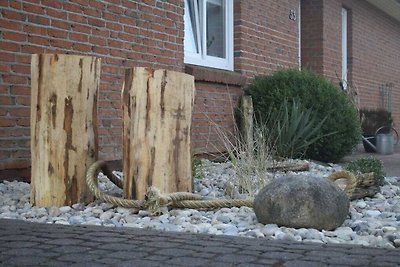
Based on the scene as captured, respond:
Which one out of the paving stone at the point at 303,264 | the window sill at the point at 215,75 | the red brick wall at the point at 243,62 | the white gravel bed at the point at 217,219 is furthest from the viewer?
the red brick wall at the point at 243,62

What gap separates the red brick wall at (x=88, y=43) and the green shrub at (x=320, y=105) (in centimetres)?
157

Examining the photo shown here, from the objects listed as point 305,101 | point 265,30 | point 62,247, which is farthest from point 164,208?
point 265,30

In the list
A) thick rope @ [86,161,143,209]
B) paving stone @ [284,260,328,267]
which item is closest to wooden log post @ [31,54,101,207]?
thick rope @ [86,161,143,209]

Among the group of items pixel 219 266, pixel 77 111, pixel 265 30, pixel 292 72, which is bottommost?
pixel 219 266

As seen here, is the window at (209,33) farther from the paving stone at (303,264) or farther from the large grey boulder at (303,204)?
the paving stone at (303,264)

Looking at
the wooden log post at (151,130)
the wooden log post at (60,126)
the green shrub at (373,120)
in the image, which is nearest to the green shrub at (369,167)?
the wooden log post at (151,130)

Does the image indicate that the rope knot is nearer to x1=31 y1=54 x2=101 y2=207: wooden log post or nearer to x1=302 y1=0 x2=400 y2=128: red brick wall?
x1=31 y1=54 x2=101 y2=207: wooden log post

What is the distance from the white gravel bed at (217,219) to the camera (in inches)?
145

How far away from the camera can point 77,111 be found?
464 centimetres

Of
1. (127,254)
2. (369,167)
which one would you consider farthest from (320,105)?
(127,254)

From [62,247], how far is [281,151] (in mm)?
4449

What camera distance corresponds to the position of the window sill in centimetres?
813

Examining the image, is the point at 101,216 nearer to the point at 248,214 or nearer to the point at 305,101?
the point at 248,214

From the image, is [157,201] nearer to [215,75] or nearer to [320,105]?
[215,75]
